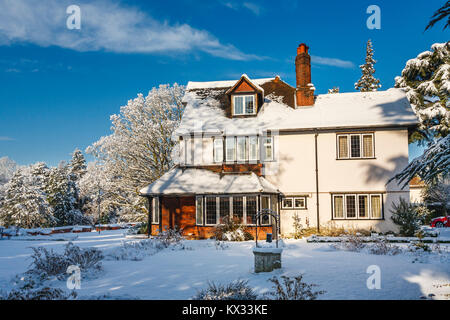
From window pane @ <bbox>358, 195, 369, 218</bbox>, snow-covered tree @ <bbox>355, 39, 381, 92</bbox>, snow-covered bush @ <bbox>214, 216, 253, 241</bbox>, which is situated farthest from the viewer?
snow-covered tree @ <bbox>355, 39, 381, 92</bbox>

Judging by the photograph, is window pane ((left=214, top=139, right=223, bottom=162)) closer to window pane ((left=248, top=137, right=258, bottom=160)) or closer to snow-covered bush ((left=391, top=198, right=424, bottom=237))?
window pane ((left=248, top=137, right=258, bottom=160))

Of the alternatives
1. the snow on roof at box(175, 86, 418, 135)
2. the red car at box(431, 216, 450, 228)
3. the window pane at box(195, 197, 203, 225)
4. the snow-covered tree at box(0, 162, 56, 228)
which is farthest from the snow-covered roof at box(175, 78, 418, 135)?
the snow-covered tree at box(0, 162, 56, 228)

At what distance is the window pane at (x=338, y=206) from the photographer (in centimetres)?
2103

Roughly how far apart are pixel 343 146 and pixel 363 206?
3873mm

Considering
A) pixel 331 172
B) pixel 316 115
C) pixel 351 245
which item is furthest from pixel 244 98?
pixel 351 245

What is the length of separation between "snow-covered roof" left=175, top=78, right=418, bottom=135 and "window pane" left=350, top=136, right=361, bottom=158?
87cm

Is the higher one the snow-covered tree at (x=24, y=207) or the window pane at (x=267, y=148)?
the window pane at (x=267, y=148)

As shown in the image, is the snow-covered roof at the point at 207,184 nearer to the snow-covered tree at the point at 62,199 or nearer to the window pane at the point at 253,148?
the window pane at the point at 253,148

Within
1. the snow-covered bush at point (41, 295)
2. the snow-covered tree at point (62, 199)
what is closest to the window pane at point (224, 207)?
the snow-covered bush at point (41, 295)

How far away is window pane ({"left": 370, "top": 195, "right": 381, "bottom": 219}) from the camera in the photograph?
20578 millimetres

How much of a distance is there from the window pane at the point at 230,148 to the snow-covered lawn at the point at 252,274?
9404mm

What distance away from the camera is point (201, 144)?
23156mm

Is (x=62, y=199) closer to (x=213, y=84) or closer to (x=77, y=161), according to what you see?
(x=77, y=161)
